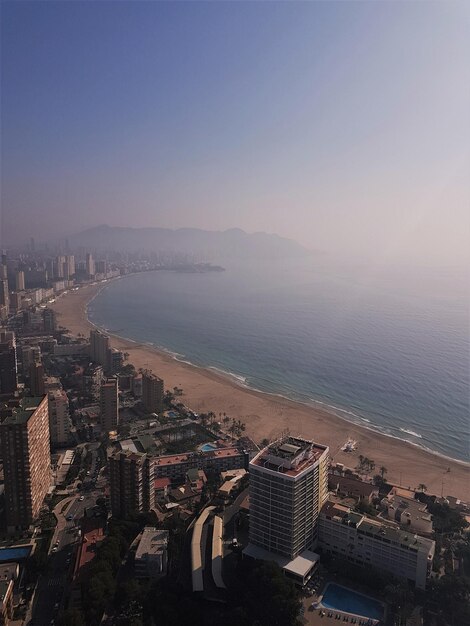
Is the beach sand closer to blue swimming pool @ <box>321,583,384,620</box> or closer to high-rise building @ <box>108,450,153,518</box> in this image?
blue swimming pool @ <box>321,583,384,620</box>

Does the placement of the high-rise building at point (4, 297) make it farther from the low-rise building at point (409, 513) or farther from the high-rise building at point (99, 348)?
the low-rise building at point (409, 513)

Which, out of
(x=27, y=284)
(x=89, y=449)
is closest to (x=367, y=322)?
(x=89, y=449)

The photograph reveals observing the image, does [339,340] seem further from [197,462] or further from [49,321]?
[49,321]

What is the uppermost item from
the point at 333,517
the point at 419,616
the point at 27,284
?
the point at 27,284

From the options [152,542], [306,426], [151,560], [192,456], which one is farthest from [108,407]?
[151,560]

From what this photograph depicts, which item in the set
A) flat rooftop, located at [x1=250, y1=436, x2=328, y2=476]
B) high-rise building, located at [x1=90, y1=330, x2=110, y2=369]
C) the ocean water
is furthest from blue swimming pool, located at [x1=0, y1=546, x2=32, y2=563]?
high-rise building, located at [x1=90, y1=330, x2=110, y2=369]

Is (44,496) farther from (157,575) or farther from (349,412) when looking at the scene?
(349,412)

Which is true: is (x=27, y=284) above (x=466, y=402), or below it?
above
